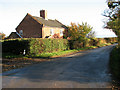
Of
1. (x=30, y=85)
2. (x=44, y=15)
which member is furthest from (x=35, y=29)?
(x=30, y=85)

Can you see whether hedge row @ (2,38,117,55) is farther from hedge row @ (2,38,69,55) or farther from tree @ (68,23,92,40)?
tree @ (68,23,92,40)

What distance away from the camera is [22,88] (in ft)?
20.2

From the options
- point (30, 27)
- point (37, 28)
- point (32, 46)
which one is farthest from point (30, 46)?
point (30, 27)

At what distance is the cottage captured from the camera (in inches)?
1288

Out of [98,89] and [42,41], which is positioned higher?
[42,41]

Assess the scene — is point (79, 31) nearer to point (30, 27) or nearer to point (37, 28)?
point (37, 28)

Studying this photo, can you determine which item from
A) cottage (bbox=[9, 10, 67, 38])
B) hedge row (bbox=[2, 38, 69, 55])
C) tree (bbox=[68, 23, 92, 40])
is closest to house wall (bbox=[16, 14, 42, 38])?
cottage (bbox=[9, 10, 67, 38])

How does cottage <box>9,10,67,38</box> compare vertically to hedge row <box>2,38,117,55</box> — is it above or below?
above

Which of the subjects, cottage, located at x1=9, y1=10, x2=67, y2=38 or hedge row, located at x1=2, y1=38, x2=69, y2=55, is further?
cottage, located at x1=9, y1=10, x2=67, y2=38

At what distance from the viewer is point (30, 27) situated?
34.6 meters

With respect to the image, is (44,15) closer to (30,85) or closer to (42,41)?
(42,41)

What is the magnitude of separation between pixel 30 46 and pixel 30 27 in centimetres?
1786

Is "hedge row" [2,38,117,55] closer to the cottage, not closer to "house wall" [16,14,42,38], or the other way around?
the cottage

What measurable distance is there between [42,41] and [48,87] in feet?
46.1
